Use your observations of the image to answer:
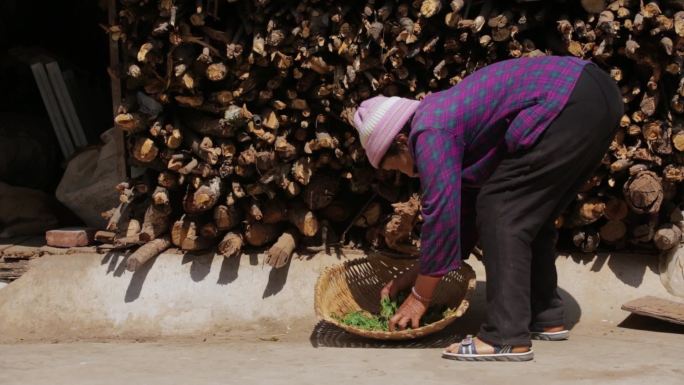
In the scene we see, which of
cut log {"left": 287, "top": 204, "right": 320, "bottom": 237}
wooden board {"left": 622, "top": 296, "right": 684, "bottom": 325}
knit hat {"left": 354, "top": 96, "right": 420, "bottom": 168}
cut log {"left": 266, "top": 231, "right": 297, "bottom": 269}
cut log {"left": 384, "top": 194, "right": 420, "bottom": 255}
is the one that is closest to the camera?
knit hat {"left": 354, "top": 96, "right": 420, "bottom": 168}

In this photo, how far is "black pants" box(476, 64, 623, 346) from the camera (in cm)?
399

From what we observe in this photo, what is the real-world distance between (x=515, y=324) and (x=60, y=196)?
3639mm

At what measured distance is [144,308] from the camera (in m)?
5.43

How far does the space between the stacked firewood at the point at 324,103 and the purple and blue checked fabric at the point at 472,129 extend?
0.82 meters

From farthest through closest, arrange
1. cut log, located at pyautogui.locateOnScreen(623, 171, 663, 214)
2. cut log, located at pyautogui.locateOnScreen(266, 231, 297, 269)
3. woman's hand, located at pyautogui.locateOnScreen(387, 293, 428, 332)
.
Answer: cut log, located at pyautogui.locateOnScreen(266, 231, 297, 269), cut log, located at pyautogui.locateOnScreen(623, 171, 663, 214), woman's hand, located at pyautogui.locateOnScreen(387, 293, 428, 332)

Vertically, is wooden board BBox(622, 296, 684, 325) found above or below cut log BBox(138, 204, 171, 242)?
below

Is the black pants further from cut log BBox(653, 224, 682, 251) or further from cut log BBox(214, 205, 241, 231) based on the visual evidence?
cut log BBox(214, 205, 241, 231)

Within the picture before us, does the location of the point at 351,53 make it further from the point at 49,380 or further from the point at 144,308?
the point at 49,380

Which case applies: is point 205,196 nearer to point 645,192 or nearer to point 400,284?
point 400,284

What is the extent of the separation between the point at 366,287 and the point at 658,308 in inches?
61.9

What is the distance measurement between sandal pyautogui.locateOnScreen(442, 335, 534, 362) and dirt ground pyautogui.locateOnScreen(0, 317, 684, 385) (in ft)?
0.14

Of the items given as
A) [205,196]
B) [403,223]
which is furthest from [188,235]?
[403,223]

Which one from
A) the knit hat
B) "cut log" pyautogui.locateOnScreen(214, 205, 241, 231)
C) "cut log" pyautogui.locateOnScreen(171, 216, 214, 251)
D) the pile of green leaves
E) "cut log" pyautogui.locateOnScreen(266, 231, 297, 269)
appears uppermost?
the knit hat

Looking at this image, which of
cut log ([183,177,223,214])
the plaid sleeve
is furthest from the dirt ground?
cut log ([183,177,223,214])
